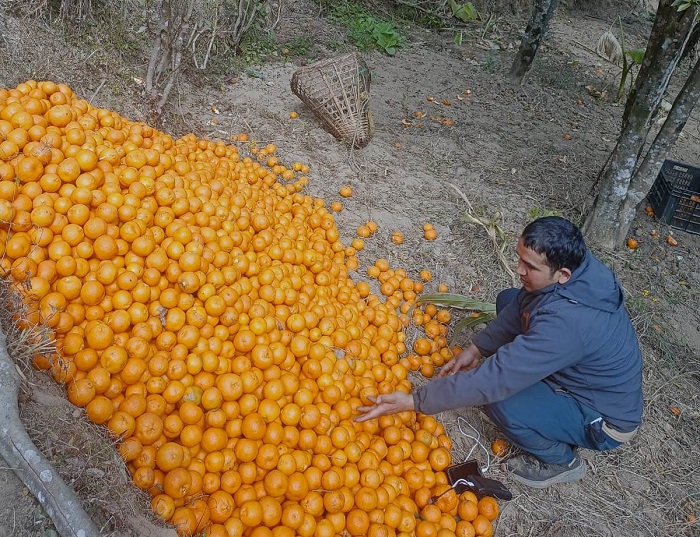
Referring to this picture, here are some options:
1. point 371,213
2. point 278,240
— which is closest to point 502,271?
point 371,213

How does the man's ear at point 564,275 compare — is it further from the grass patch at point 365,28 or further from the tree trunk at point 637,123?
the grass patch at point 365,28

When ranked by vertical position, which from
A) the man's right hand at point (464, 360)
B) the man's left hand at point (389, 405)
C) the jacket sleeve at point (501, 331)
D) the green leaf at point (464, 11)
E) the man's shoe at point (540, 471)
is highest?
the green leaf at point (464, 11)

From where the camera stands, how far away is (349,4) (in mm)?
9617

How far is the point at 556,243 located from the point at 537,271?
0.58ft

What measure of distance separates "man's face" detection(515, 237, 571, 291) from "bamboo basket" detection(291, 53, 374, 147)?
114 inches

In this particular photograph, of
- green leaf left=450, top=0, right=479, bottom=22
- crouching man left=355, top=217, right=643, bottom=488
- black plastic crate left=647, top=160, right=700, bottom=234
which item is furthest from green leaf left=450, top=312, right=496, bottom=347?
green leaf left=450, top=0, right=479, bottom=22

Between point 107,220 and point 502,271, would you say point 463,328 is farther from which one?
point 107,220

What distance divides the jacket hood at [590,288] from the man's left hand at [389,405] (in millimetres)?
967

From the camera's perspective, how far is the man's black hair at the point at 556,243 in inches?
93.8

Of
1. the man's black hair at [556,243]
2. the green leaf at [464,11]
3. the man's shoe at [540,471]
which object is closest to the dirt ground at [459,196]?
the man's shoe at [540,471]

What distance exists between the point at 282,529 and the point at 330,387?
0.72 metres

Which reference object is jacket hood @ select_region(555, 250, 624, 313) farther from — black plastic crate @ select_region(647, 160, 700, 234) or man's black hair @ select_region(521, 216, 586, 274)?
black plastic crate @ select_region(647, 160, 700, 234)

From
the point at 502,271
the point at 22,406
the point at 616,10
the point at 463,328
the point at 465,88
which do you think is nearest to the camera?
the point at 22,406

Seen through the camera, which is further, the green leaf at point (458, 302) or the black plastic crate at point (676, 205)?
the black plastic crate at point (676, 205)
